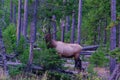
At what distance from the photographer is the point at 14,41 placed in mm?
17609

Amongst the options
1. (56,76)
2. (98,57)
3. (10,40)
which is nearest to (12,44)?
(10,40)

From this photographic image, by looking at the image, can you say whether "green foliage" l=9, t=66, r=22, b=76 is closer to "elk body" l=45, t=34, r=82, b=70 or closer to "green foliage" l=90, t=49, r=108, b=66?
"elk body" l=45, t=34, r=82, b=70

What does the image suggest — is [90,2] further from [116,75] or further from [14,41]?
[116,75]

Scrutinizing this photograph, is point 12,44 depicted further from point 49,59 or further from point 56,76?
point 56,76

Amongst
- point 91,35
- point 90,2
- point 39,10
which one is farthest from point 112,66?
point 91,35

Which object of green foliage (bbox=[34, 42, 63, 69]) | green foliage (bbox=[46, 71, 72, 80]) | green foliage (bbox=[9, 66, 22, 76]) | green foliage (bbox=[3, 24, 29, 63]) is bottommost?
green foliage (bbox=[46, 71, 72, 80])

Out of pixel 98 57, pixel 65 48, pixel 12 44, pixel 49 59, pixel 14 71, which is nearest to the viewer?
pixel 14 71

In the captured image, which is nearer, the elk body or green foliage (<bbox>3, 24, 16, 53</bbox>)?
the elk body

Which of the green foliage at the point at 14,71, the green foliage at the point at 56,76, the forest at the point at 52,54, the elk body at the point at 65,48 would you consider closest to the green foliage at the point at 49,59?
the forest at the point at 52,54

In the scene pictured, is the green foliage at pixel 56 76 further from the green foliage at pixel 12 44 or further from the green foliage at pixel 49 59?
the green foliage at pixel 12 44

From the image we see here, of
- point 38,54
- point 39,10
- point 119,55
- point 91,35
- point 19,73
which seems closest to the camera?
point 119,55

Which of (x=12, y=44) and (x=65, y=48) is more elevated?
(x=12, y=44)

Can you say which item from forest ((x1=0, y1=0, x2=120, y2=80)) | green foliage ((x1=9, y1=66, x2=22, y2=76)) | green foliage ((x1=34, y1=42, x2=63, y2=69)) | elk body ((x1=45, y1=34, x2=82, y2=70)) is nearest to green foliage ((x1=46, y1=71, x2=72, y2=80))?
forest ((x1=0, y1=0, x2=120, y2=80))

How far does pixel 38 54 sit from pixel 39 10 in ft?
39.6
